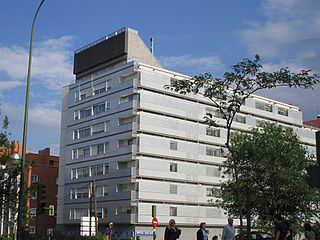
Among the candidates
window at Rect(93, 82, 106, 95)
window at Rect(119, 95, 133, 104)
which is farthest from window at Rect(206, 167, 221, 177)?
window at Rect(93, 82, 106, 95)

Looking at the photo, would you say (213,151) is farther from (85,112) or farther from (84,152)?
(85,112)

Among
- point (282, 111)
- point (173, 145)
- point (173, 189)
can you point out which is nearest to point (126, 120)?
point (173, 145)

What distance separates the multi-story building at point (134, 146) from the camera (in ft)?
179

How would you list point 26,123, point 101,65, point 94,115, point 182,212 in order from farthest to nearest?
point 101,65 < point 94,115 < point 182,212 < point 26,123

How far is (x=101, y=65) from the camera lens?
65.4 metres

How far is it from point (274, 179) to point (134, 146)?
73.4ft

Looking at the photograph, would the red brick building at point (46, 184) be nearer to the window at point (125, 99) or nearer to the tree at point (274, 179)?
the window at point (125, 99)

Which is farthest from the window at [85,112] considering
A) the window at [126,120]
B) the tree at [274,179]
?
the tree at [274,179]

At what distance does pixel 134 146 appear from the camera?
179ft

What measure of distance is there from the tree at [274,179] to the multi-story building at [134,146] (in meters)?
18.1

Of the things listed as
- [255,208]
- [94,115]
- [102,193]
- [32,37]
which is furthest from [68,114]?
[32,37]

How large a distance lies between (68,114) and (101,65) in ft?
26.7

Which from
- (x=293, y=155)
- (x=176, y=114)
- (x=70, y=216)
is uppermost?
(x=176, y=114)

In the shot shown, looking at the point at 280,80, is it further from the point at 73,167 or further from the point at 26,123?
the point at 73,167
